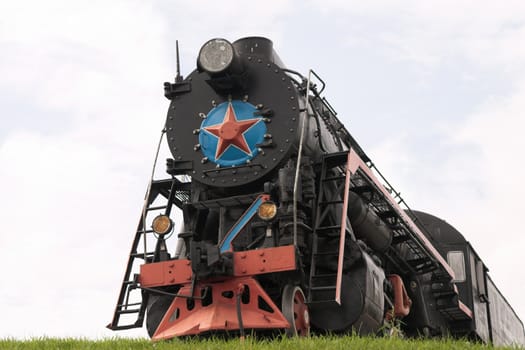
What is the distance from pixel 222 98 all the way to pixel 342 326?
10.6ft

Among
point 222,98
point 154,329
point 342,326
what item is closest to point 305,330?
point 342,326

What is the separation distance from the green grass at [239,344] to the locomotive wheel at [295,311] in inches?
35.0

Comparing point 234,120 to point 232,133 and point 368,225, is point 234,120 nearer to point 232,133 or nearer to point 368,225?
point 232,133

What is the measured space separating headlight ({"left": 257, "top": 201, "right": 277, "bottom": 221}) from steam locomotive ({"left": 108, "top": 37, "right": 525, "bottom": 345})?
0.01m

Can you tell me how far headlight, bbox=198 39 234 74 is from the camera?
412 inches

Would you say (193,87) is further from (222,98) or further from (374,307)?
(374,307)

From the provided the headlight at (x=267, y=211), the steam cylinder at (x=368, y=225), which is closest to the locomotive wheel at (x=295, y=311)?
the headlight at (x=267, y=211)

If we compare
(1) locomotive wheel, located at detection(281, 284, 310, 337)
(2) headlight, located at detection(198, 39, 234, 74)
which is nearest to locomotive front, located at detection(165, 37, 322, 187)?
(2) headlight, located at detection(198, 39, 234, 74)

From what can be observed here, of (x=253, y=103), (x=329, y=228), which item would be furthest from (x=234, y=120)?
(x=329, y=228)

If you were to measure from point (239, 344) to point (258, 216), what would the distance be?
2.33 meters

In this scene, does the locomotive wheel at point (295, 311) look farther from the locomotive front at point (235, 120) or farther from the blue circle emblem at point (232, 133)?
the blue circle emblem at point (232, 133)

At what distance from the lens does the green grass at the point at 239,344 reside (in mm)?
7806

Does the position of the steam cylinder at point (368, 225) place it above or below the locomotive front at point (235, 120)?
below

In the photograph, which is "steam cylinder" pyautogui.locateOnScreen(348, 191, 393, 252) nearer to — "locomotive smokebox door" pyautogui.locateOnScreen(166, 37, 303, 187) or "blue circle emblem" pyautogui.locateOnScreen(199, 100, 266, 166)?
"locomotive smokebox door" pyautogui.locateOnScreen(166, 37, 303, 187)
